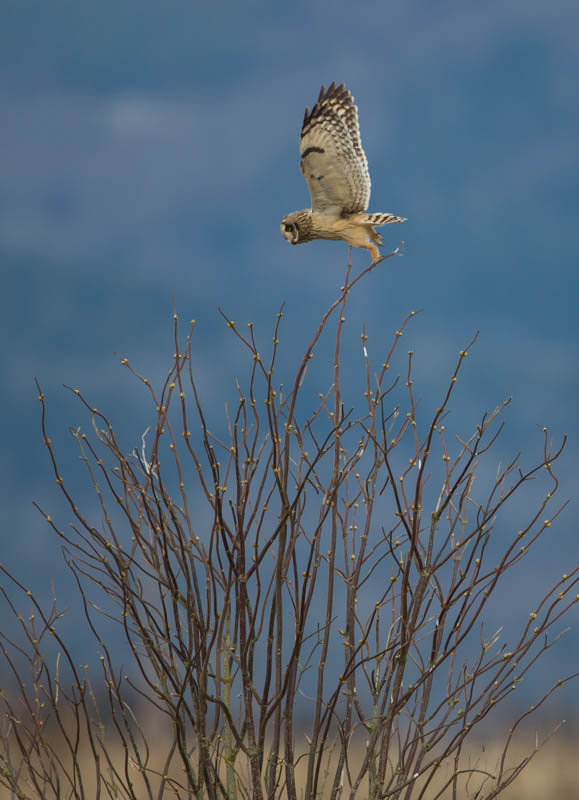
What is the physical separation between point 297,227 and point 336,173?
277mm

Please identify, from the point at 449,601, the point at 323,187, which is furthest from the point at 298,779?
the point at 323,187

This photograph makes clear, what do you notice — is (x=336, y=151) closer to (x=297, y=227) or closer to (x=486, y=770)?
(x=297, y=227)

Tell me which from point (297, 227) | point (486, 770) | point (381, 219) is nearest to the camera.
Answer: point (486, 770)

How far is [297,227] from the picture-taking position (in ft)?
12.6

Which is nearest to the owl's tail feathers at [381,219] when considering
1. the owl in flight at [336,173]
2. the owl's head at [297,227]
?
the owl in flight at [336,173]

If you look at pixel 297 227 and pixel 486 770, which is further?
pixel 297 227

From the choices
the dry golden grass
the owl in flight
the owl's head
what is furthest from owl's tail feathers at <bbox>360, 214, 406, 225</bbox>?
the dry golden grass

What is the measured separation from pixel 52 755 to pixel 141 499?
3.44 feet

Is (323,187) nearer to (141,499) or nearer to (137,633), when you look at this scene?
(141,499)

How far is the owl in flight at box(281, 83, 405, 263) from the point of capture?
12.1 feet

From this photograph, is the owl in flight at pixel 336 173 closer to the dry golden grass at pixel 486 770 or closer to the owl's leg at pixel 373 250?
the owl's leg at pixel 373 250

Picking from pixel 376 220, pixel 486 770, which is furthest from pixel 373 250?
pixel 486 770

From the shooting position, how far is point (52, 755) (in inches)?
128

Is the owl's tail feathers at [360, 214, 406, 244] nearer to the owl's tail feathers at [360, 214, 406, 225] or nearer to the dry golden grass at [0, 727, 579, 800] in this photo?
the owl's tail feathers at [360, 214, 406, 225]
